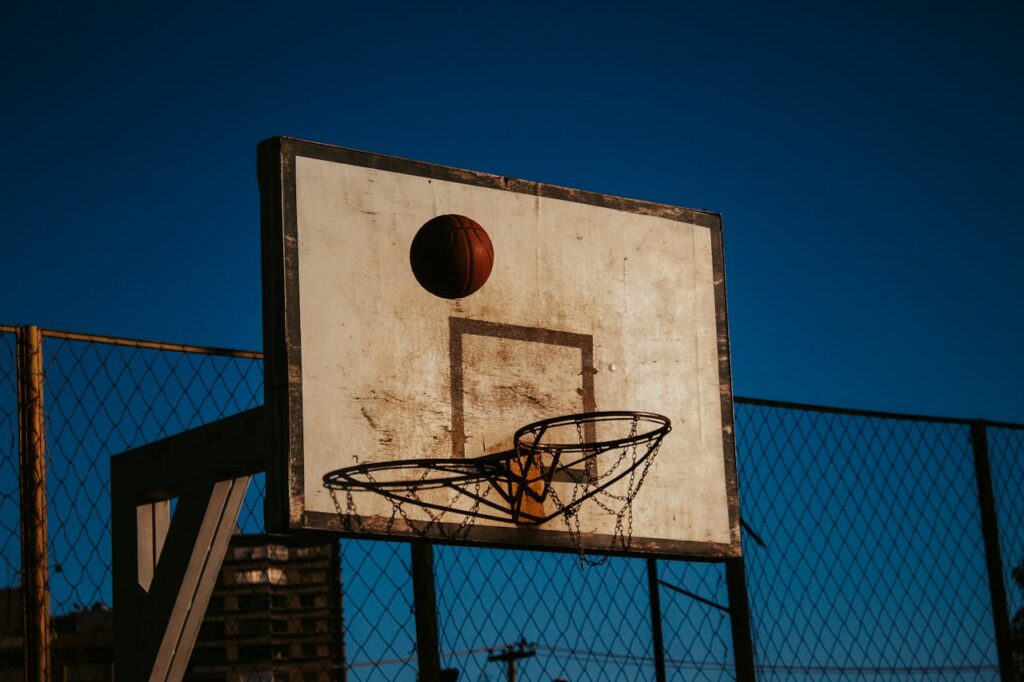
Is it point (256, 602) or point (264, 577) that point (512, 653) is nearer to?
point (256, 602)

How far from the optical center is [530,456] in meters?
6.74

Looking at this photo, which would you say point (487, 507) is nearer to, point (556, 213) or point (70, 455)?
point (556, 213)

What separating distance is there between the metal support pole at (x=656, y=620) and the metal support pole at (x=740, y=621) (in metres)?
0.39

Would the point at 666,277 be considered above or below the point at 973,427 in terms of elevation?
above

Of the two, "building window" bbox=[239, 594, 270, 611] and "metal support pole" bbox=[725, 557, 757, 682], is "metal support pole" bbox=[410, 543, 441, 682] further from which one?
"metal support pole" bbox=[725, 557, 757, 682]

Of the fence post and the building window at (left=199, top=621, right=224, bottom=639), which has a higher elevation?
the fence post

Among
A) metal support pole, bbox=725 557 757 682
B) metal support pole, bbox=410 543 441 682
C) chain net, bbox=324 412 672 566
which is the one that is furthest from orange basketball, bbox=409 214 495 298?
metal support pole, bbox=725 557 757 682

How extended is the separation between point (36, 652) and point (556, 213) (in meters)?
2.86

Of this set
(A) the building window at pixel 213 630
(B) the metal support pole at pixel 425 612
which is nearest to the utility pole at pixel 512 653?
(B) the metal support pole at pixel 425 612

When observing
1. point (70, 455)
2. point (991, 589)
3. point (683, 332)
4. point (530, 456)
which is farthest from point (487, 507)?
point (991, 589)

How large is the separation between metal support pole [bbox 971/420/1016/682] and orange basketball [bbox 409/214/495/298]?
4244mm

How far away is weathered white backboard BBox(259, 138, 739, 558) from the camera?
636 cm

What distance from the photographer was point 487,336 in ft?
22.6

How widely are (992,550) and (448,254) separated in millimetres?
4593
